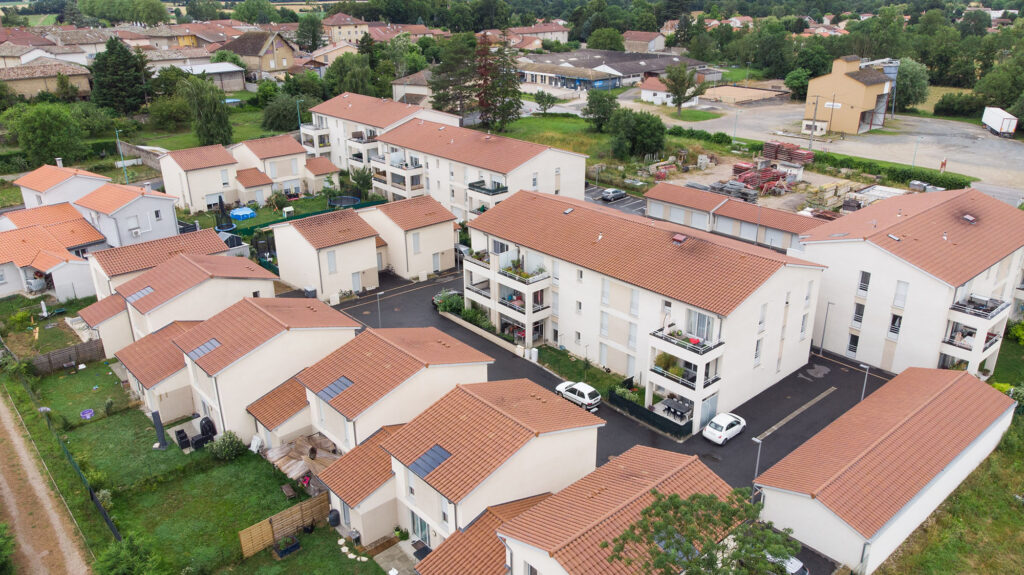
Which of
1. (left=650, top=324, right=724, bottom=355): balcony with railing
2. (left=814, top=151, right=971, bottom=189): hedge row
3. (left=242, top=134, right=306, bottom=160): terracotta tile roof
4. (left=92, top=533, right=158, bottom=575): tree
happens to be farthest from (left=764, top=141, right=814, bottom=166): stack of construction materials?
(left=92, top=533, right=158, bottom=575): tree

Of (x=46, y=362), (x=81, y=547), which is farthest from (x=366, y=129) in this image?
(x=81, y=547)

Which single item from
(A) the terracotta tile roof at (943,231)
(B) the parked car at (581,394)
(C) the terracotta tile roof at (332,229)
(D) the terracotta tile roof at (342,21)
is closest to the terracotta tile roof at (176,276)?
(C) the terracotta tile roof at (332,229)

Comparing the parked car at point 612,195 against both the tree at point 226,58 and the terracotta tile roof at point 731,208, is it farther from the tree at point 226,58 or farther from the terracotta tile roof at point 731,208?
the tree at point 226,58

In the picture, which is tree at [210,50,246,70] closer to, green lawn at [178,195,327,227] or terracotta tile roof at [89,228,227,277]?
green lawn at [178,195,327,227]

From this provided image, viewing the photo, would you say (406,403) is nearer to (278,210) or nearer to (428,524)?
(428,524)

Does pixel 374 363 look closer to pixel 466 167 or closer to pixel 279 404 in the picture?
pixel 279 404

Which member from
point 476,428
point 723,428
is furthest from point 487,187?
point 476,428
